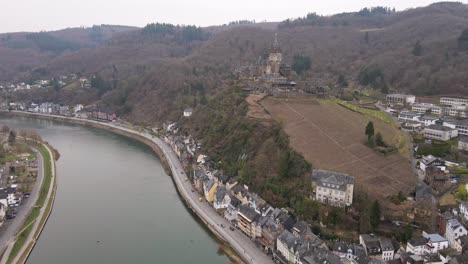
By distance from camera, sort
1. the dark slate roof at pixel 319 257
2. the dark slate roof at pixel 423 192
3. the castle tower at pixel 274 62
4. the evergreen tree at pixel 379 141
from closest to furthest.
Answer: the dark slate roof at pixel 319 257
the dark slate roof at pixel 423 192
the evergreen tree at pixel 379 141
the castle tower at pixel 274 62

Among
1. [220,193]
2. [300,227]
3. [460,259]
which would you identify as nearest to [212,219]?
[220,193]

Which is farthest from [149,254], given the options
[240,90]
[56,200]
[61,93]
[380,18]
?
[380,18]

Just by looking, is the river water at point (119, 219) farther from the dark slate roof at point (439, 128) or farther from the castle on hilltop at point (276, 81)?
the dark slate roof at point (439, 128)

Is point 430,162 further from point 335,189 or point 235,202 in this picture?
point 235,202

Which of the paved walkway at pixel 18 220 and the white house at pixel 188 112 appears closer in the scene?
the paved walkway at pixel 18 220

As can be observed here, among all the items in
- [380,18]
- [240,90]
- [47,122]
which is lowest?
[47,122]

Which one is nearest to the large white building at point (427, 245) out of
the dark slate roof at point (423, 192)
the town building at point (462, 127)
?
the dark slate roof at point (423, 192)

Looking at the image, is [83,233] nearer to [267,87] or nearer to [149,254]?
[149,254]
